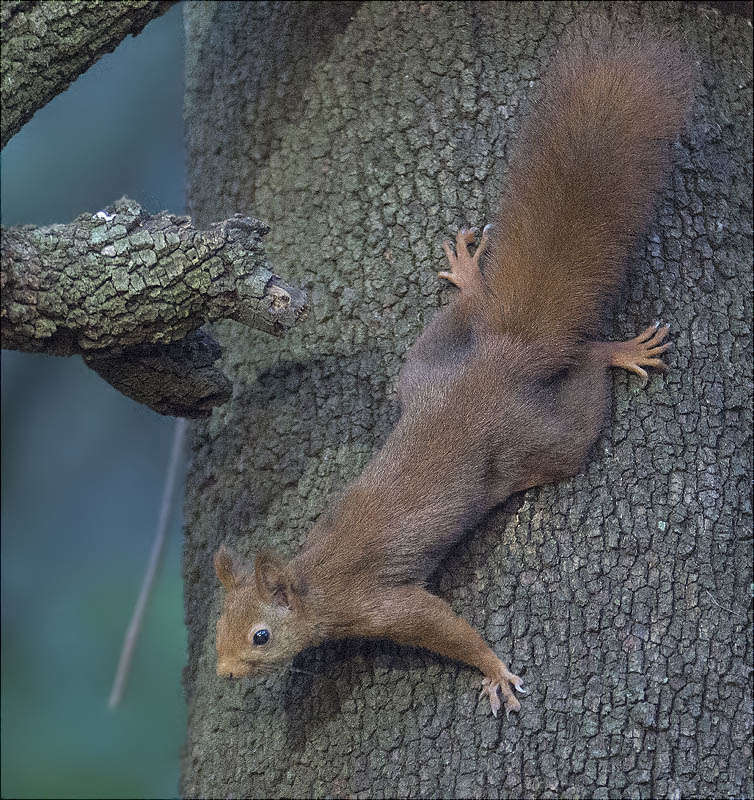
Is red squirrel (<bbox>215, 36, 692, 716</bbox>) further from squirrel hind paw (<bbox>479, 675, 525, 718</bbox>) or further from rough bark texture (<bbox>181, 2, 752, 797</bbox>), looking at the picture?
rough bark texture (<bbox>181, 2, 752, 797</bbox>)

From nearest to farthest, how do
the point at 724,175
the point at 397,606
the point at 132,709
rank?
the point at 397,606 < the point at 724,175 < the point at 132,709

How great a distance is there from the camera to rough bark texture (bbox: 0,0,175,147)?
88.9 inches

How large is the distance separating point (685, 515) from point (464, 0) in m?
1.85

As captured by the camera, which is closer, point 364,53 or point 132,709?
point 364,53

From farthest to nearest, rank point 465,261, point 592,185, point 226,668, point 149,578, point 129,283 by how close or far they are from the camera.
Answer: point 149,578
point 465,261
point 592,185
point 226,668
point 129,283

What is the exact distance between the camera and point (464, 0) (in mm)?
3051

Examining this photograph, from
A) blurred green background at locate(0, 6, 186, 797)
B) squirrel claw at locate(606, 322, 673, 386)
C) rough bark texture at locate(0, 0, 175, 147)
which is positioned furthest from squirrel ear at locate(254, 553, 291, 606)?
Answer: blurred green background at locate(0, 6, 186, 797)

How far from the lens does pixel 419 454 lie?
95.5 inches

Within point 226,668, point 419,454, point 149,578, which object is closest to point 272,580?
point 226,668

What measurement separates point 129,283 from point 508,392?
1029 millimetres

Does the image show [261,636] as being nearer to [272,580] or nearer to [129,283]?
[272,580]

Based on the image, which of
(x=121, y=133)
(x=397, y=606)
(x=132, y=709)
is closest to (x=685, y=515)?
(x=397, y=606)

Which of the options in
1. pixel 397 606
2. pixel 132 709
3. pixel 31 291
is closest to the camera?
pixel 31 291

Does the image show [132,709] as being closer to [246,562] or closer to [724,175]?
[246,562]
